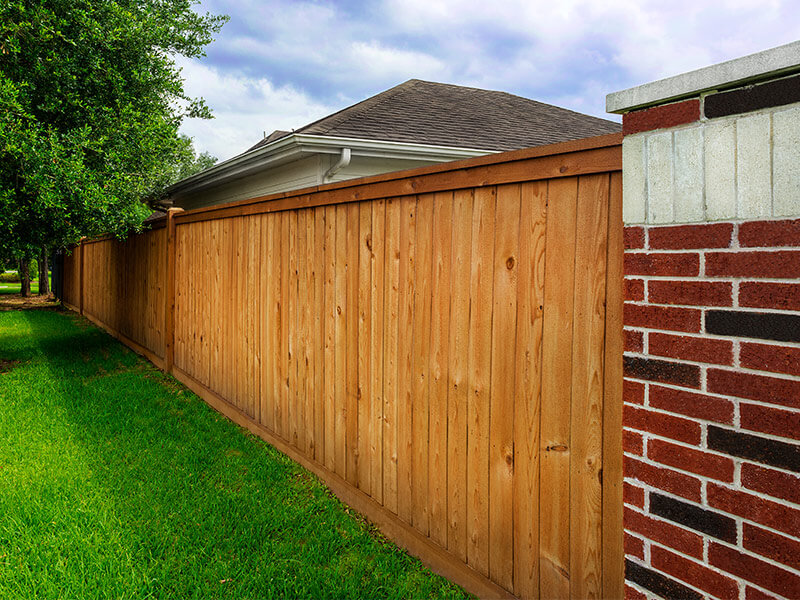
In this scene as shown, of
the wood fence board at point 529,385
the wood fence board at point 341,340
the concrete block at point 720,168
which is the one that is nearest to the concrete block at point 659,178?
the concrete block at point 720,168

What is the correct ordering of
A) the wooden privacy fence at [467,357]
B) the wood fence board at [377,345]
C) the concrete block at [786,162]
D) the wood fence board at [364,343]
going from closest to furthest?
the concrete block at [786,162] → the wooden privacy fence at [467,357] → the wood fence board at [377,345] → the wood fence board at [364,343]

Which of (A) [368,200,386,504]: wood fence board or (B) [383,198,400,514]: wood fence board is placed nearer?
(B) [383,198,400,514]: wood fence board

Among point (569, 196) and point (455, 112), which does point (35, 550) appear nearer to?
point (569, 196)

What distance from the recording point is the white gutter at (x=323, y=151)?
6.90m

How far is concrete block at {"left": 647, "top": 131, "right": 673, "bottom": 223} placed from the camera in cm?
179

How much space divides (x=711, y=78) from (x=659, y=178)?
0.31m

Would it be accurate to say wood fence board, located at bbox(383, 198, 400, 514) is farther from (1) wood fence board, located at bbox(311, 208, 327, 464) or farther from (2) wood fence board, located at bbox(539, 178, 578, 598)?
(2) wood fence board, located at bbox(539, 178, 578, 598)

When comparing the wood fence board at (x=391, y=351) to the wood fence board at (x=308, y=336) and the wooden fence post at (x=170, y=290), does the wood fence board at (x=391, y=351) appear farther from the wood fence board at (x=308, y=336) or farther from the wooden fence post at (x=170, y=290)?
the wooden fence post at (x=170, y=290)

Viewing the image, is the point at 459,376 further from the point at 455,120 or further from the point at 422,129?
the point at 455,120

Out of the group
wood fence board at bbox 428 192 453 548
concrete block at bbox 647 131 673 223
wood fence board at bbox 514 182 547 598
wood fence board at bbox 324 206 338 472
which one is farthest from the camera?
wood fence board at bbox 324 206 338 472

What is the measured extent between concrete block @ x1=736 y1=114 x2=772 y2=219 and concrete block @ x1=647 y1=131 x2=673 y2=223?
0.20 m

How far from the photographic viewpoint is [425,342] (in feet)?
9.85

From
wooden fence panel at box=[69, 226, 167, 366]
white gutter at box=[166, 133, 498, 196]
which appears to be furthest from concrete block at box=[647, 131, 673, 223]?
wooden fence panel at box=[69, 226, 167, 366]

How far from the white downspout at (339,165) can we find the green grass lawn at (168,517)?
126 inches
